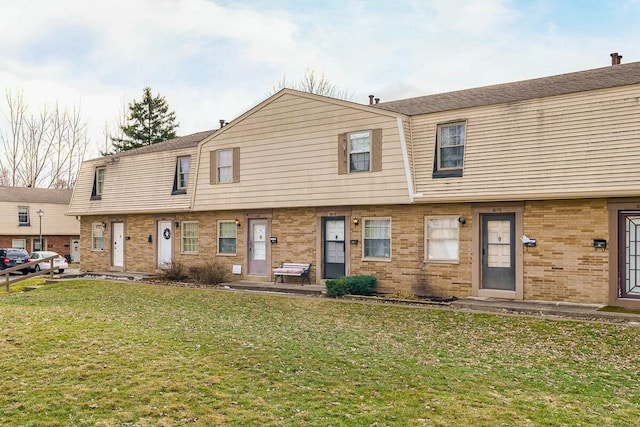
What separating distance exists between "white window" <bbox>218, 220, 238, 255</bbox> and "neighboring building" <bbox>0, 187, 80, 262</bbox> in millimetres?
23848

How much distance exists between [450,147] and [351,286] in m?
4.51

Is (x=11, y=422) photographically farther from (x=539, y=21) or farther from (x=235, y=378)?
(x=539, y=21)

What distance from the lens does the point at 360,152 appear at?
52.0ft

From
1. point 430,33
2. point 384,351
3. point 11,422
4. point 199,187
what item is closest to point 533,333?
point 384,351

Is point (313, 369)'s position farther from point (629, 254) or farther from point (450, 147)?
point (450, 147)

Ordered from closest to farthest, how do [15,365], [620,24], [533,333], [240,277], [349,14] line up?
[15,365], [533,333], [349,14], [620,24], [240,277]

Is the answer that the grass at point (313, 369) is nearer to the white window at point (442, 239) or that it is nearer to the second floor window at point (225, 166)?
the white window at point (442, 239)

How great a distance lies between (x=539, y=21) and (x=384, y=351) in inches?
485

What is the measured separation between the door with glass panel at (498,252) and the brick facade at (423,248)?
0.30 m

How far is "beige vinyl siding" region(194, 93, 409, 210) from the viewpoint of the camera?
15.3 meters

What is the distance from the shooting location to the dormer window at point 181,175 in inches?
810

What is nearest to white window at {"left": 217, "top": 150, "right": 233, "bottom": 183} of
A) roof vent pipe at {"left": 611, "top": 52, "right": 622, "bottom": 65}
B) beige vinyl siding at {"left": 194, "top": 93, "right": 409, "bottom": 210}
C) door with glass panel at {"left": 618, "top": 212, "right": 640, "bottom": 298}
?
beige vinyl siding at {"left": 194, "top": 93, "right": 409, "bottom": 210}

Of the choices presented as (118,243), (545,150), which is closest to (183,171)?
(118,243)

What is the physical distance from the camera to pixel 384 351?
336 inches
